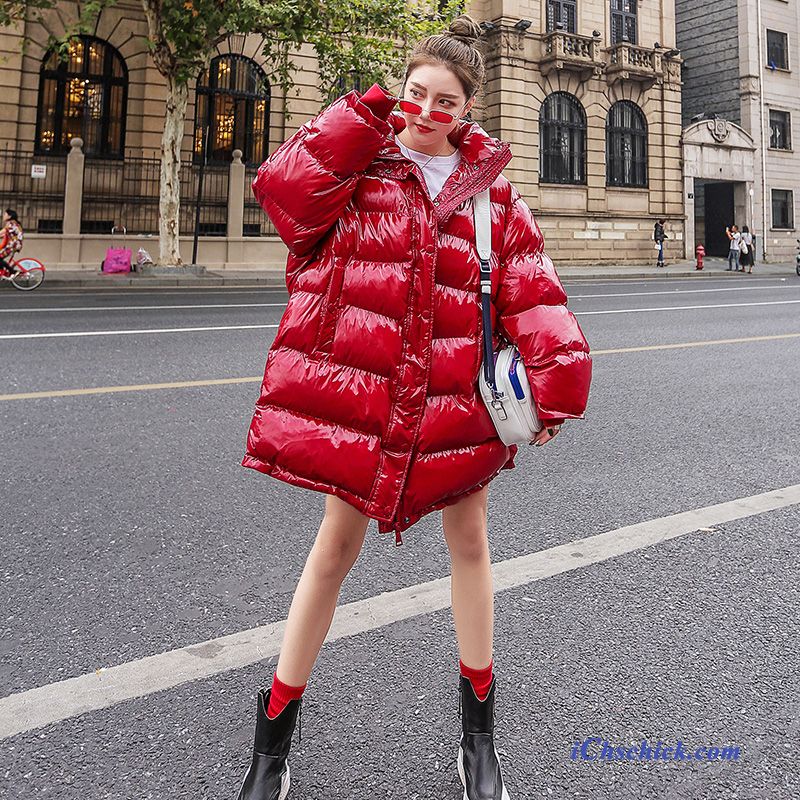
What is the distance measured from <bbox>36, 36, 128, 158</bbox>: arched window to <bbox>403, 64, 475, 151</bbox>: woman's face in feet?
81.8

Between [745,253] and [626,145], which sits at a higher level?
[626,145]

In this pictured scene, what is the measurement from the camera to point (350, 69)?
22.2 meters

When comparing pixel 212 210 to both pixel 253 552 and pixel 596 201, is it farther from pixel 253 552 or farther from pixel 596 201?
pixel 253 552

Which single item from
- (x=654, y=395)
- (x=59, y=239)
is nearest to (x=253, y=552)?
(x=654, y=395)

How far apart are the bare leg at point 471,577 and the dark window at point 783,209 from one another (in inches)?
1687

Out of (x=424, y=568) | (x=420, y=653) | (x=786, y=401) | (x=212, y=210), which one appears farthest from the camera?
(x=212, y=210)

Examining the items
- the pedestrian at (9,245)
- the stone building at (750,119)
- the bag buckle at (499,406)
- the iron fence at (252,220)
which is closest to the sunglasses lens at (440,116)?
the bag buckle at (499,406)

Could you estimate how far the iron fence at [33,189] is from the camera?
2212cm

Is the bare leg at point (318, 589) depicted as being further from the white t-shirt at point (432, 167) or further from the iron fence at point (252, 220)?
the iron fence at point (252, 220)

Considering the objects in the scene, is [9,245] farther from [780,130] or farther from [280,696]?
Answer: [780,130]

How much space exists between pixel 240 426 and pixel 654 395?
374cm

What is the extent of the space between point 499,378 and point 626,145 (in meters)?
35.9

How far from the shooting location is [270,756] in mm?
1882

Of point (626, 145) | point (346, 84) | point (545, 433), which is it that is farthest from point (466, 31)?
point (626, 145)
